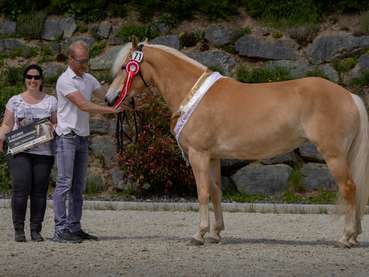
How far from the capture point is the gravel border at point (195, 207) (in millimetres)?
11617

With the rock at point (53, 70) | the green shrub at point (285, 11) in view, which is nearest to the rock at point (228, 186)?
the rock at point (53, 70)

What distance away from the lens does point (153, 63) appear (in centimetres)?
873

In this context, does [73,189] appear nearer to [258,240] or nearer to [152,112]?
[258,240]

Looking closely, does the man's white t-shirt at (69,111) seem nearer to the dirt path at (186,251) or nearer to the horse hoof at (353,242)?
the dirt path at (186,251)

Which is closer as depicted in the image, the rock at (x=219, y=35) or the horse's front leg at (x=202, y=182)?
the horse's front leg at (x=202, y=182)

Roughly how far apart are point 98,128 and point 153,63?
5.97m

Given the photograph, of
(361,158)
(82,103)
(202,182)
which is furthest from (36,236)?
(361,158)

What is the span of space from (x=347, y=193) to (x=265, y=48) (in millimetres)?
8097

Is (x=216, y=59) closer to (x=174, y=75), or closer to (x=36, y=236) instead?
(x=174, y=75)

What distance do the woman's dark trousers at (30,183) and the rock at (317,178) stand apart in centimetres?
561

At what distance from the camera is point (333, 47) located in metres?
15.9

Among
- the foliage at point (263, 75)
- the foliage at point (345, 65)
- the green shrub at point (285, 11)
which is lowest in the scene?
the foliage at point (263, 75)

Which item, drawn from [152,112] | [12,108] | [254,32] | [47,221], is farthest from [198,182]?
[254,32]

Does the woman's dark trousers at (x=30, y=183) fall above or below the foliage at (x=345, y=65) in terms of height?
below
